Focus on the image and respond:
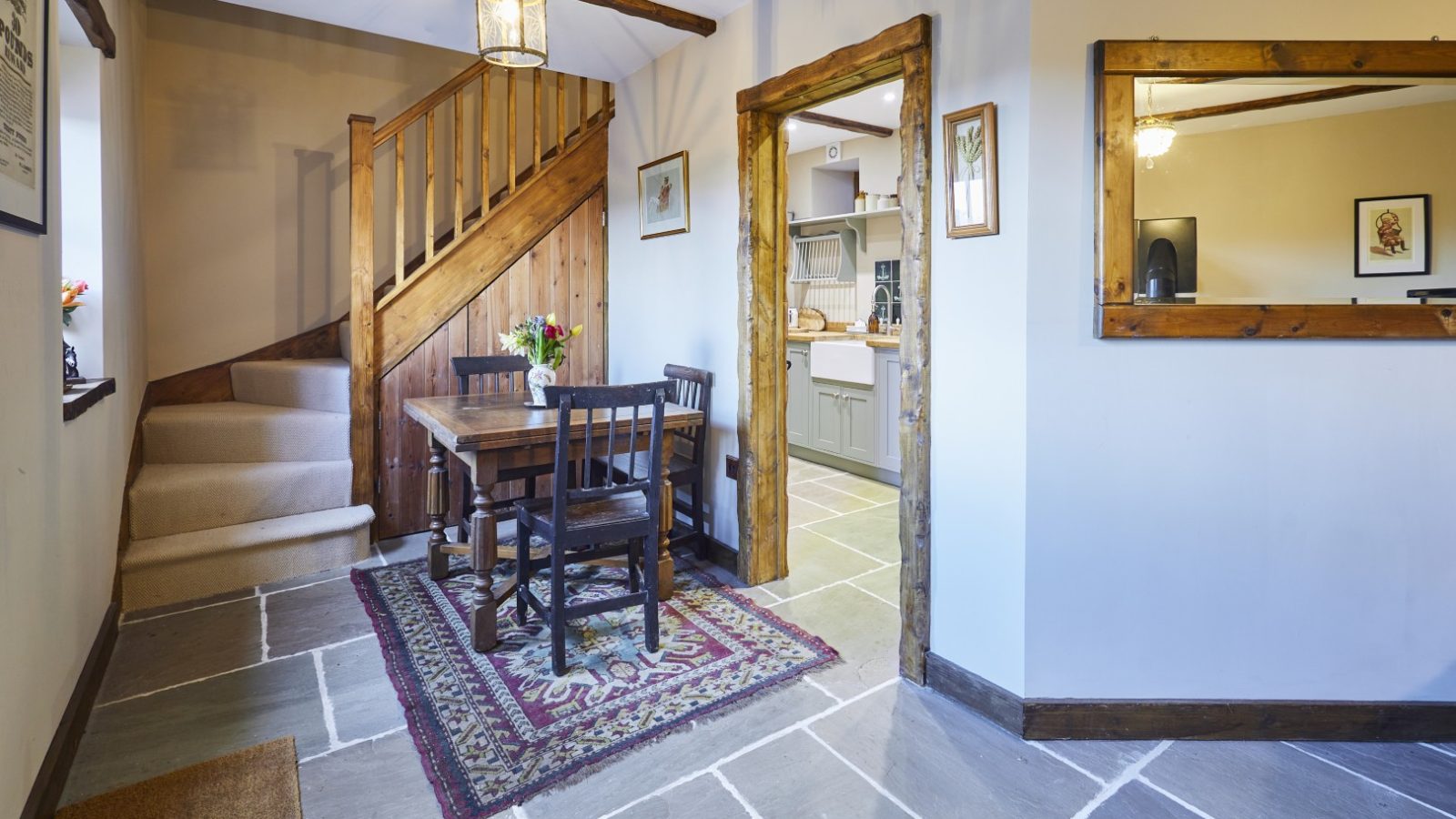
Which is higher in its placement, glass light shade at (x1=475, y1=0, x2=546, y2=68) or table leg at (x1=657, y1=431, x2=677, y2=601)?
glass light shade at (x1=475, y1=0, x2=546, y2=68)

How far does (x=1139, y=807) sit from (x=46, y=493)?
2.78 m

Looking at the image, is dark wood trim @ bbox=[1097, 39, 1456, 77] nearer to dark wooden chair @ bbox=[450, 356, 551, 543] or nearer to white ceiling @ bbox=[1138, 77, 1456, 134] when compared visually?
white ceiling @ bbox=[1138, 77, 1456, 134]

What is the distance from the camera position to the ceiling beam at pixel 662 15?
3145 mm

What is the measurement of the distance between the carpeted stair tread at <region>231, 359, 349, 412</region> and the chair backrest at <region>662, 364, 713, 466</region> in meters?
1.74

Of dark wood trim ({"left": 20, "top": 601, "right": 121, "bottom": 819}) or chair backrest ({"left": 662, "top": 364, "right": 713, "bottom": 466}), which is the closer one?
dark wood trim ({"left": 20, "top": 601, "right": 121, "bottom": 819})

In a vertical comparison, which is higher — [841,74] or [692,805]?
[841,74]

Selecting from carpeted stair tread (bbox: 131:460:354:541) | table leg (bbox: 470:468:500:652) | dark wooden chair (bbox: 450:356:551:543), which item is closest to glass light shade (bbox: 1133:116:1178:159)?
table leg (bbox: 470:468:500:652)

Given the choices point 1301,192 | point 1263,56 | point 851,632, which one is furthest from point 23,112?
point 1301,192

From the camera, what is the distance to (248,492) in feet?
10.8

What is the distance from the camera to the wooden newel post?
3.45 metres

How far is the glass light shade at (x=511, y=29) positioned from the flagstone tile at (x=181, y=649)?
7.75 ft

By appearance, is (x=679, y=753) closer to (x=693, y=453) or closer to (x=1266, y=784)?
(x=1266, y=784)

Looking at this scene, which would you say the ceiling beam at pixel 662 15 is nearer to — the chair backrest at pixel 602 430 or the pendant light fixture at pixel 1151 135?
the chair backrest at pixel 602 430

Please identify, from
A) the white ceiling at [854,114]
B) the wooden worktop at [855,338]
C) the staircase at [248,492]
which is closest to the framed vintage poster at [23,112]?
the staircase at [248,492]
